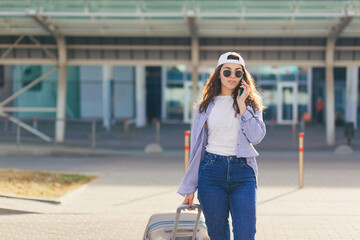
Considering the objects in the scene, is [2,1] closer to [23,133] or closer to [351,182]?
[23,133]

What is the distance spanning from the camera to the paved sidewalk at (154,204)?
8.06m

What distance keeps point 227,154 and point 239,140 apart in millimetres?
140

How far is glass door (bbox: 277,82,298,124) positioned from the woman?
3177 cm

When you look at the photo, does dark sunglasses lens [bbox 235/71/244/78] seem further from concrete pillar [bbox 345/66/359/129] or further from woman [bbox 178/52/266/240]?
concrete pillar [bbox 345/66/359/129]

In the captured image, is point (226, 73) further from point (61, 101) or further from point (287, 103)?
point (287, 103)

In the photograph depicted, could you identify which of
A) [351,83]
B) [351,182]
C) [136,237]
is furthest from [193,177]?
[351,83]

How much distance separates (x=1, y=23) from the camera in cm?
2038

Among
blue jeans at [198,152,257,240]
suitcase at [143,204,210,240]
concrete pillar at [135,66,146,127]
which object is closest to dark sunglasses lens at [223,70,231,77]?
blue jeans at [198,152,257,240]

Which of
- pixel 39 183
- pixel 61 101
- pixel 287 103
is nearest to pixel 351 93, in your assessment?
pixel 287 103

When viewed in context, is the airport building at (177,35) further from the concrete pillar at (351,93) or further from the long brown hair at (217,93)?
the long brown hair at (217,93)

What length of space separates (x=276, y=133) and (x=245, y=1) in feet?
36.2

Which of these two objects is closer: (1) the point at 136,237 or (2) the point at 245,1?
(1) the point at 136,237

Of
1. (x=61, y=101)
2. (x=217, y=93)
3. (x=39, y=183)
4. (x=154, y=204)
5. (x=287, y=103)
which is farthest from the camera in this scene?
(x=287, y=103)

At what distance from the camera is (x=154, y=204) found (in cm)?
1009
